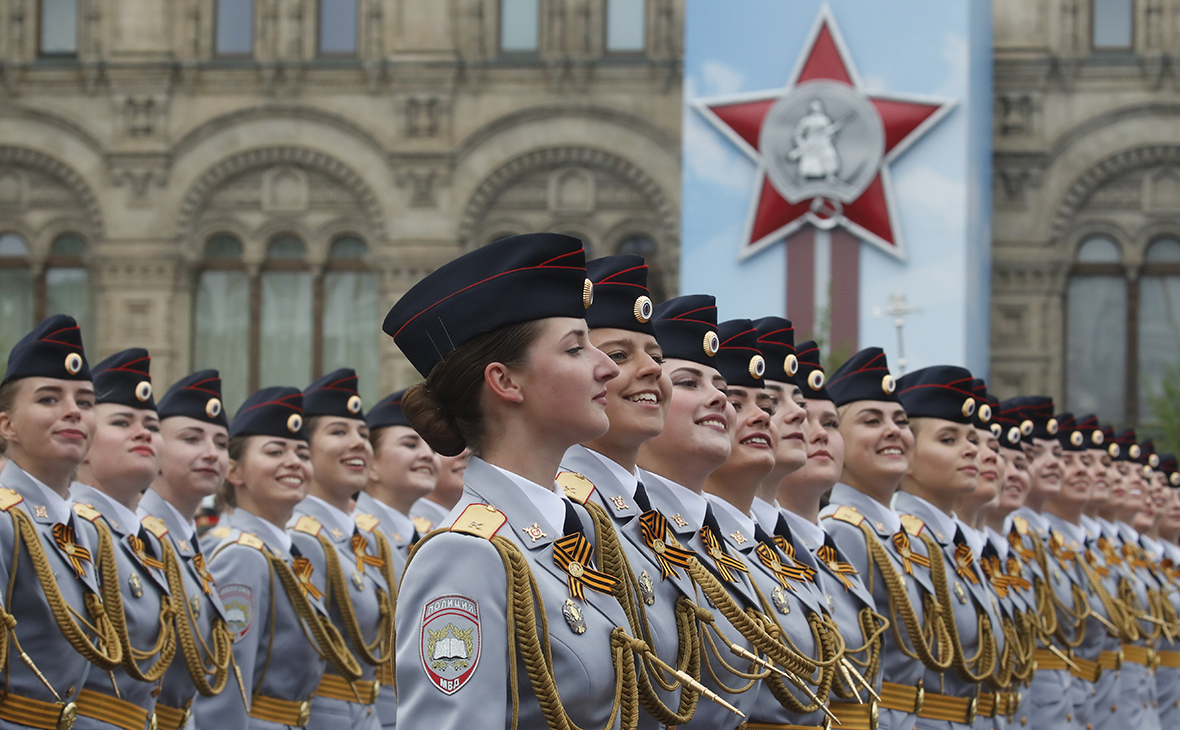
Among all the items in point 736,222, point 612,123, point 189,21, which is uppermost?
point 189,21

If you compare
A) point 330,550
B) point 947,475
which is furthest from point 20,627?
point 947,475

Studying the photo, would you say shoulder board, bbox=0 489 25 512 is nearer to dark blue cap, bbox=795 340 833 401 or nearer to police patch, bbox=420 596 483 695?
police patch, bbox=420 596 483 695

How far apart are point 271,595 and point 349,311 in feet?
55.3

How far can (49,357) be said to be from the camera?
5242 mm

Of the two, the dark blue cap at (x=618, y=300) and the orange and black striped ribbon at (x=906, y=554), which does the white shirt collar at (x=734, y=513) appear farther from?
the orange and black striped ribbon at (x=906, y=554)

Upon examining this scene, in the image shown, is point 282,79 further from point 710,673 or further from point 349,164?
point 710,673

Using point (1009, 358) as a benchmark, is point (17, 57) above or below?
above

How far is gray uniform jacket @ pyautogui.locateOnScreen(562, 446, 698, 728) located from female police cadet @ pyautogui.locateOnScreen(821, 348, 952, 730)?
1.81m

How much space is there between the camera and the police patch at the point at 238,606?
6.14 m

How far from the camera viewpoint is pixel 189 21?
2277 centimetres

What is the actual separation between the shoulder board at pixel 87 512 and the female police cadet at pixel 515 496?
8.02 feet

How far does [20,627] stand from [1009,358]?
19.1 metres

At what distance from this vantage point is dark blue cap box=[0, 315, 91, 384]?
5.23 meters

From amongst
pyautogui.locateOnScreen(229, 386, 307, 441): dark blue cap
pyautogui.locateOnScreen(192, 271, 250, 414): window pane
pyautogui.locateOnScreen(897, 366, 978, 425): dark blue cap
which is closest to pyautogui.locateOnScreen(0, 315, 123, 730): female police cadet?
pyautogui.locateOnScreen(229, 386, 307, 441): dark blue cap
